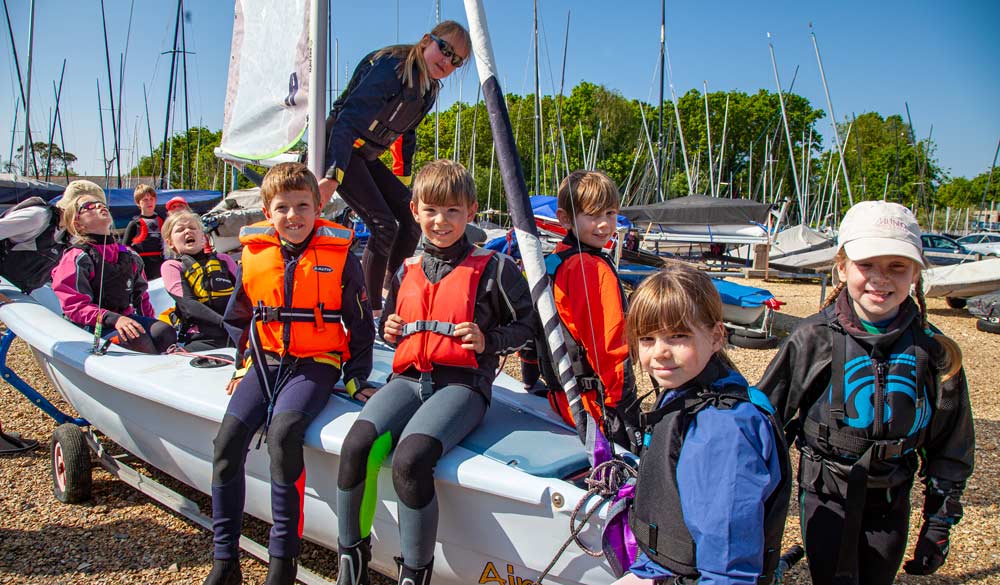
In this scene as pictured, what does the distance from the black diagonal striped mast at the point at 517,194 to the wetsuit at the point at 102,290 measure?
244 cm

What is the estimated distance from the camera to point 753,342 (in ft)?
24.9

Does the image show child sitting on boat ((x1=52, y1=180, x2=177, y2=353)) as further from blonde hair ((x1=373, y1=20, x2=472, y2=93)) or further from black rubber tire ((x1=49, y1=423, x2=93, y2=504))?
blonde hair ((x1=373, y1=20, x2=472, y2=93))

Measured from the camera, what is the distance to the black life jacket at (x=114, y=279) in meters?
3.70

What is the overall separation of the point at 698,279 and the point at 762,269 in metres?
14.8

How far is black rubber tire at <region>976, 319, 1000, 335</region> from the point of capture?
8836 millimetres

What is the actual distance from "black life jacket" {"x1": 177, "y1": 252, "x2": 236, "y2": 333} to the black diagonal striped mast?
7.20ft

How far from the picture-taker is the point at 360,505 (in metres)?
2.07

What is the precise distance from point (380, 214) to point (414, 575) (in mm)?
2081

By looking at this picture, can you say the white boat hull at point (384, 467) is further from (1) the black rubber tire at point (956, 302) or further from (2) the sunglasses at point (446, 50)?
(1) the black rubber tire at point (956, 302)

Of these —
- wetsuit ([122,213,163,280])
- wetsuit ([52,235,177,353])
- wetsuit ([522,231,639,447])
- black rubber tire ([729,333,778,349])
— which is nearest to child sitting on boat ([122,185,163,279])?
wetsuit ([122,213,163,280])

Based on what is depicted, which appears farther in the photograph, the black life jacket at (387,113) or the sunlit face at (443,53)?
the black life jacket at (387,113)

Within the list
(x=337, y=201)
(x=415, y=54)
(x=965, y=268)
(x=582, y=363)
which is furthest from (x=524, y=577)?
(x=965, y=268)

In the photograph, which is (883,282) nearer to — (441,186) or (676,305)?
(676,305)

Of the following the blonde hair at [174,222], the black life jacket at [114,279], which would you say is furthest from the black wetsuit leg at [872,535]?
the black life jacket at [114,279]
